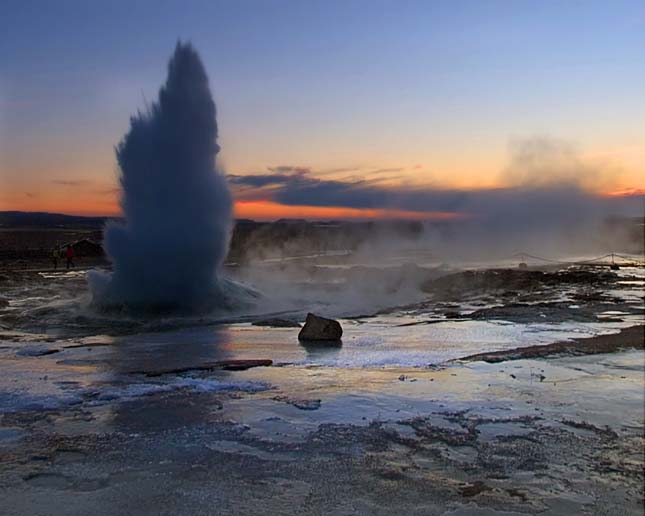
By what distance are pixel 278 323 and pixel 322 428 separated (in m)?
6.68

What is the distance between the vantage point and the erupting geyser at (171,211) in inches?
558

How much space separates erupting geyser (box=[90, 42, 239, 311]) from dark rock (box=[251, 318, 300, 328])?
7.85 ft

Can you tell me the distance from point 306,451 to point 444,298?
12180mm

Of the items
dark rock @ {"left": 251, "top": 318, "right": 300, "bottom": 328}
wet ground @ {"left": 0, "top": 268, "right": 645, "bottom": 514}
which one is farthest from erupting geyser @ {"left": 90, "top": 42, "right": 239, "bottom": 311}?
wet ground @ {"left": 0, "top": 268, "right": 645, "bottom": 514}

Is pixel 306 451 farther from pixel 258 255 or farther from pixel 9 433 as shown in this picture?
pixel 258 255

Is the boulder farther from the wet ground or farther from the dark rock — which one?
the dark rock

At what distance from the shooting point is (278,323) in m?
11.5

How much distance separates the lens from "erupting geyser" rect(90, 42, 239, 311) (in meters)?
14.2

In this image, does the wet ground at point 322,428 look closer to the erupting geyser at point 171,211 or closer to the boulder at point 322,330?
the boulder at point 322,330

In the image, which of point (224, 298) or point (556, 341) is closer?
point (556, 341)

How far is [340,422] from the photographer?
5066 mm

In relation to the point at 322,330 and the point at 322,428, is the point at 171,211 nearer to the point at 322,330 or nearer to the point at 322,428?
the point at 322,330

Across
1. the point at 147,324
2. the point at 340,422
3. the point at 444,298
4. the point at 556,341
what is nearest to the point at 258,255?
the point at 444,298

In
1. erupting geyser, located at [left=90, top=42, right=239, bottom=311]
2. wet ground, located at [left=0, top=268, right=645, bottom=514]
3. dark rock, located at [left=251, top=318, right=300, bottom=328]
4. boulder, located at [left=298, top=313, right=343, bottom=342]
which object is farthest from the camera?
erupting geyser, located at [left=90, top=42, right=239, bottom=311]
